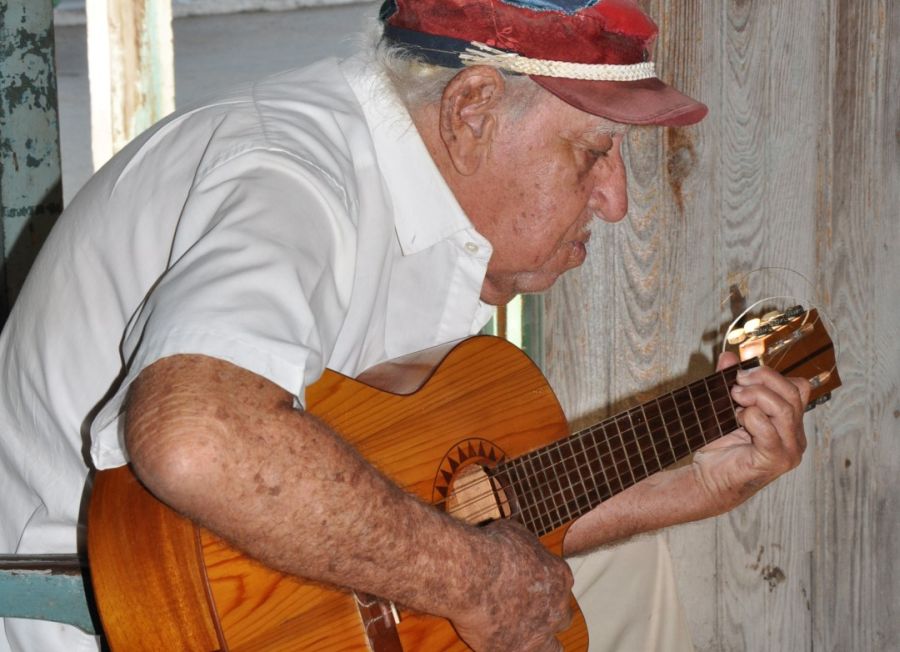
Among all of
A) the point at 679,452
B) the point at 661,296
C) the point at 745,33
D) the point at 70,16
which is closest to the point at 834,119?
the point at 745,33

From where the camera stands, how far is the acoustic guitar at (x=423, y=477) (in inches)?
45.7

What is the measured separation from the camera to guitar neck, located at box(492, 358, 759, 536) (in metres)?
1.66

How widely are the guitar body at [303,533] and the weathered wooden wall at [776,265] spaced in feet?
2.09

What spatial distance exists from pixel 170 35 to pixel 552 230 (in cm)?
122

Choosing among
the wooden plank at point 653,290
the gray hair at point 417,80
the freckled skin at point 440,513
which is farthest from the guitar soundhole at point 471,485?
the wooden plank at point 653,290

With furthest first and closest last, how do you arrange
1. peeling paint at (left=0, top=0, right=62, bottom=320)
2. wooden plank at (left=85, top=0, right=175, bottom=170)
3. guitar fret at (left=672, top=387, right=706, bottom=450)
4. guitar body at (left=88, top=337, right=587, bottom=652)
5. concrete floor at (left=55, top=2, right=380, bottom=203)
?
1. concrete floor at (left=55, top=2, right=380, bottom=203)
2. wooden plank at (left=85, top=0, right=175, bottom=170)
3. peeling paint at (left=0, top=0, right=62, bottom=320)
4. guitar fret at (left=672, top=387, right=706, bottom=450)
5. guitar body at (left=88, top=337, right=587, bottom=652)

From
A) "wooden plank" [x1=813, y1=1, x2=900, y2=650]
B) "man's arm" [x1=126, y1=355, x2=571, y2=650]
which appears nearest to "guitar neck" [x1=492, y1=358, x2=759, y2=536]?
"man's arm" [x1=126, y1=355, x2=571, y2=650]

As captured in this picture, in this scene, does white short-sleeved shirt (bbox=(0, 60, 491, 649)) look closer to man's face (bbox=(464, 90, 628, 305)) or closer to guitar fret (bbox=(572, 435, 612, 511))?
man's face (bbox=(464, 90, 628, 305))

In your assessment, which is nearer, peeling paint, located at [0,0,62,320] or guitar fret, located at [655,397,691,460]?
guitar fret, located at [655,397,691,460]

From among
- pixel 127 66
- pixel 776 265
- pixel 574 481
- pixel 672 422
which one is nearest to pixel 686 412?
pixel 672 422

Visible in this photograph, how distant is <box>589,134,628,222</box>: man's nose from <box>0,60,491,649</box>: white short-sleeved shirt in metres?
0.19

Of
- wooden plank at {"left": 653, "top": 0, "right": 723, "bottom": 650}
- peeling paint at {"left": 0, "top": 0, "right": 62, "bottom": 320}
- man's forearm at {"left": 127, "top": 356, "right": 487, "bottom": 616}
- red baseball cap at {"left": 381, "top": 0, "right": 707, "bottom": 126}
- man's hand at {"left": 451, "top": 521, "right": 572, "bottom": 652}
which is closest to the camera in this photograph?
man's forearm at {"left": 127, "top": 356, "right": 487, "bottom": 616}

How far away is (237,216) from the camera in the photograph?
3.75 ft

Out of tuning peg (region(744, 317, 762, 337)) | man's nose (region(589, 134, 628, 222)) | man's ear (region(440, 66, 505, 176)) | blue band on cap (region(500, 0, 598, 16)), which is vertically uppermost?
blue band on cap (region(500, 0, 598, 16))
